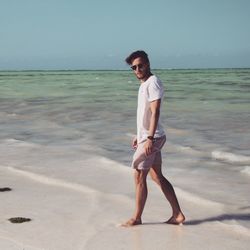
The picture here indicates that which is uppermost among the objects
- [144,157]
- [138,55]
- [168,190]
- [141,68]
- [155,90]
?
[138,55]

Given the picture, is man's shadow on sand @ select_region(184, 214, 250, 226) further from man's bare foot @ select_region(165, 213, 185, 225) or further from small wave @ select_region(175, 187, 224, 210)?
small wave @ select_region(175, 187, 224, 210)

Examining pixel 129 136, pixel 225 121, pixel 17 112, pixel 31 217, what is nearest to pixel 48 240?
pixel 31 217

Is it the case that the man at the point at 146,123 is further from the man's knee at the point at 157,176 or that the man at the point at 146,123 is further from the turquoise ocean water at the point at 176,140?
the turquoise ocean water at the point at 176,140

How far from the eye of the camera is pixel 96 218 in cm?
576

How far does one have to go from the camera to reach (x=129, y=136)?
12.5 metres

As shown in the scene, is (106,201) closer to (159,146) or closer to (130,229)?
(130,229)

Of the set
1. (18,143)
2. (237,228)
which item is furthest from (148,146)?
(18,143)

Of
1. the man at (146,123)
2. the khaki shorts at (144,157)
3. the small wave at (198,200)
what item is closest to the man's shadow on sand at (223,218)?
the small wave at (198,200)

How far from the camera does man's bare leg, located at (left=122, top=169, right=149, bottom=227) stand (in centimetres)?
529

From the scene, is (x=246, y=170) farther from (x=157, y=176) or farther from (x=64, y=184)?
(x=157, y=176)

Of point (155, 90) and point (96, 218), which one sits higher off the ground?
point (155, 90)

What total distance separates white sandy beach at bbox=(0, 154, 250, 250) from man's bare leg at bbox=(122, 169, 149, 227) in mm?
88

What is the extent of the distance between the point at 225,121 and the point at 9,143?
25.6 feet

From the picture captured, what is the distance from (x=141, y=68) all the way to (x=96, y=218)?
1872 millimetres
